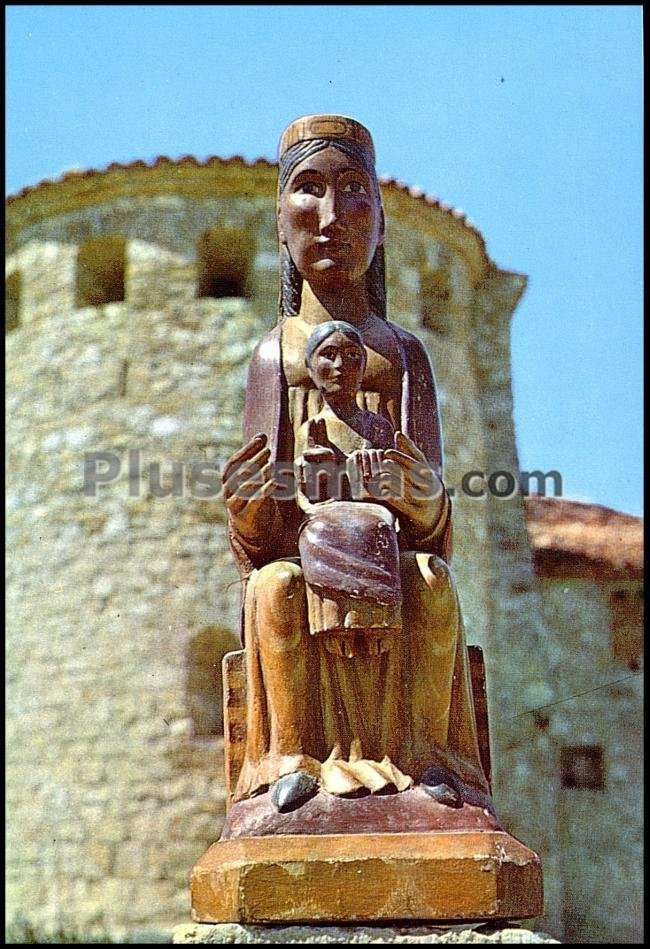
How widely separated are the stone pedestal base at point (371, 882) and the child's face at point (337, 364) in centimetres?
174

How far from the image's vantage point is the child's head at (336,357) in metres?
5.21

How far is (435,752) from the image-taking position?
482 cm

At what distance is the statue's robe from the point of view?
15.7ft

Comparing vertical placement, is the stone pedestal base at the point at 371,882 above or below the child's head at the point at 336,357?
below

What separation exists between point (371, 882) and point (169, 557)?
33.0 feet

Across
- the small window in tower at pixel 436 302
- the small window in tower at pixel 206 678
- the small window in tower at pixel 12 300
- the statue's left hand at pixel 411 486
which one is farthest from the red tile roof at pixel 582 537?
the statue's left hand at pixel 411 486

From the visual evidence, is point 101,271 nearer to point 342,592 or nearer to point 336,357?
point 336,357

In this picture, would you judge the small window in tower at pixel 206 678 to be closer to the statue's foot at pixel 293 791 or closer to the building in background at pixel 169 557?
the building in background at pixel 169 557

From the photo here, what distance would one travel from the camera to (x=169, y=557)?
1423 centimetres

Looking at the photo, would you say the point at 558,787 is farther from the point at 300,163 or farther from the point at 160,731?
the point at 300,163

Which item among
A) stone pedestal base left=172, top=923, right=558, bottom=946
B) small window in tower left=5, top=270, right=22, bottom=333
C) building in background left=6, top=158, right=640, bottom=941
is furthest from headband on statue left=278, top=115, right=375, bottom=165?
small window in tower left=5, top=270, right=22, bottom=333

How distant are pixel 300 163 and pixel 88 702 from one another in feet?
31.2

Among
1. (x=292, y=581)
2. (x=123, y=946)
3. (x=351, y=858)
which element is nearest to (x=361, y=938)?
(x=351, y=858)

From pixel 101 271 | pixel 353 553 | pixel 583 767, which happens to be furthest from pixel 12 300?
pixel 353 553
